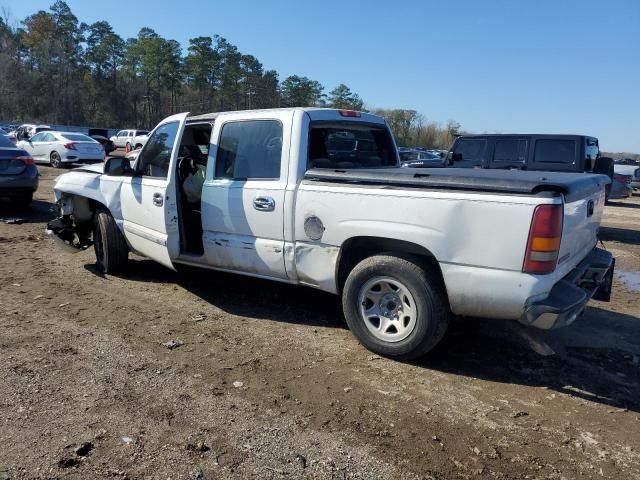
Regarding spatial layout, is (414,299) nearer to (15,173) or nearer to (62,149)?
(15,173)

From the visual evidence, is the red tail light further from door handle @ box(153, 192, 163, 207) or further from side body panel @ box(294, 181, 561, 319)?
side body panel @ box(294, 181, 561, 319)

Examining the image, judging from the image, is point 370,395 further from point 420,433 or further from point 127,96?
point 127,96

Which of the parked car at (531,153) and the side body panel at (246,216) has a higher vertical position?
the parked car at (531,153)

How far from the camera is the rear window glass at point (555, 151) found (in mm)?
10383

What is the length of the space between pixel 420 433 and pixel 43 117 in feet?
265

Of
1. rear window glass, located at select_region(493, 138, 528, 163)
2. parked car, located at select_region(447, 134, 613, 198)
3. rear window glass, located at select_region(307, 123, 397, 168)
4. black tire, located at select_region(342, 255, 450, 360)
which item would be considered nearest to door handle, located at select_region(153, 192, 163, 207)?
rear window glass, located at select_region(307, 123, 397, 168)

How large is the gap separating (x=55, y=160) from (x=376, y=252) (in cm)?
2042

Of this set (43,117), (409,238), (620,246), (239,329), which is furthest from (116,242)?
(43,117)

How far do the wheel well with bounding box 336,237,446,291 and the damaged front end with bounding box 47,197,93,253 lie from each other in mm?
4064

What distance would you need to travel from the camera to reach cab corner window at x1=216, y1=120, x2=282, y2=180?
4766mm

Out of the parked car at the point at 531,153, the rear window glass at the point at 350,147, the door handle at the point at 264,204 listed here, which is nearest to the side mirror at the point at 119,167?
the door handle at the point at 264,204

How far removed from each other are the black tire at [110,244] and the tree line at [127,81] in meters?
62.5

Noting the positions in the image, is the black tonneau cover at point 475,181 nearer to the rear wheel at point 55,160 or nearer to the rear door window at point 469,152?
the rear door window at point 469,152

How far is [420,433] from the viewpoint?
3.13 m
